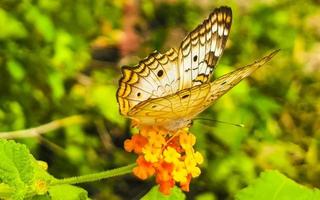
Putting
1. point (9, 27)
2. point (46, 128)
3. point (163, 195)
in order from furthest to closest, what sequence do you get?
1. point (46, 128)
2. point (9, 27)
3. point (163, 195)

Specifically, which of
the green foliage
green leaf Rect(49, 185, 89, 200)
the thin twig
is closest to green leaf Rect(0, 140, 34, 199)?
the green foliage

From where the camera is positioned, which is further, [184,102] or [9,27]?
[9,27]

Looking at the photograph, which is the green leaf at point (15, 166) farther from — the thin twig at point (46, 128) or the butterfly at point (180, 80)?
the thin twig at point (46, 128)

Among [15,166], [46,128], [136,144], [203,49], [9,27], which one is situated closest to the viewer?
[15,166]

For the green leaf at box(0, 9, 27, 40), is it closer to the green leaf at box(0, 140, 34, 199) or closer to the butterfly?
the butterfly

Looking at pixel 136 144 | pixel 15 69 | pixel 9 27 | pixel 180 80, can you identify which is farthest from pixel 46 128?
pixel 136 144

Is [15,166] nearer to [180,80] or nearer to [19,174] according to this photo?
[19,174]

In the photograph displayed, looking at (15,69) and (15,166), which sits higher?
(15,69)
